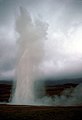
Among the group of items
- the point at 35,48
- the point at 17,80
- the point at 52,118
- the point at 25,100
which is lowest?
the point at 52,118

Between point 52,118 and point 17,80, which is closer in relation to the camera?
point 52,118

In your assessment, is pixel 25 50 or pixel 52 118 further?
pixel 25 50

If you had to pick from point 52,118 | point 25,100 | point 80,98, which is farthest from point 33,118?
point 80,98

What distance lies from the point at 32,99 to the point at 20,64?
10.0m

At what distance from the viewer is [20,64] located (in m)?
63.4

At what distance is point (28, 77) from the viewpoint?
62281 mm

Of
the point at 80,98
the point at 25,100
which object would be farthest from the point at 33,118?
the point at 80,98

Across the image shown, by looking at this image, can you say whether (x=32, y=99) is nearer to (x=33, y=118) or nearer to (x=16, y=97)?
(x=16, y=97)

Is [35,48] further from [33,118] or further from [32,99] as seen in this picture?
[33,118]

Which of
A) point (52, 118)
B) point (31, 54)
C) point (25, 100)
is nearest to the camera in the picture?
point (52, 118)

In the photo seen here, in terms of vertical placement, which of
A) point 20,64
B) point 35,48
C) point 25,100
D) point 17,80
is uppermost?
point 35,48

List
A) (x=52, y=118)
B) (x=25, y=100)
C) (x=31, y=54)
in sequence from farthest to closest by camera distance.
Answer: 1. (x=31, y=54)
2. (x=25, y=100)
3. (x=52, y=118)

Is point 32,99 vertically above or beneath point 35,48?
beneath

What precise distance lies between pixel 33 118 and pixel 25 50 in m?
32.3
